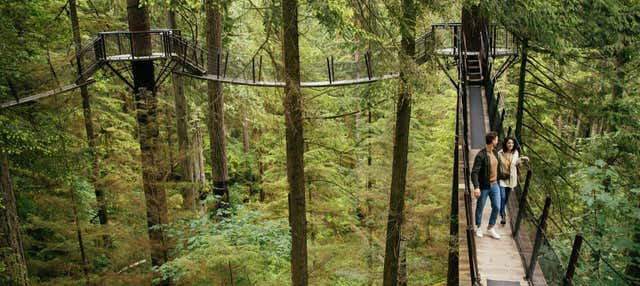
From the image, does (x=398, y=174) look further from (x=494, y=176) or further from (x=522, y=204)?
(x=522, y=204)

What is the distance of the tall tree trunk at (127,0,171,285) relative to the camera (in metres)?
8.30

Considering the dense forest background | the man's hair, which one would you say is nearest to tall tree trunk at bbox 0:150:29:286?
the dense forest background

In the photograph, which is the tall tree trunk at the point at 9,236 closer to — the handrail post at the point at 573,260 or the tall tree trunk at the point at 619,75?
the handrail post at the point at 573,260

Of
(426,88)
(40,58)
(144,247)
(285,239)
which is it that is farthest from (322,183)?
(40,58)

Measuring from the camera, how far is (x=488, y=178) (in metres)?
6.30

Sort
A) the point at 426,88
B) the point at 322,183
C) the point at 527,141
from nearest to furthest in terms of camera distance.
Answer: the point at 426,88 → the point at 322,183 → the point at 527,141

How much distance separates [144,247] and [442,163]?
28.9 ft

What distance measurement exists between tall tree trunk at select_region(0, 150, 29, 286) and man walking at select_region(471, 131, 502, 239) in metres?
7.21

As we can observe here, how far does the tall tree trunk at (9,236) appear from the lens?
7070 mm

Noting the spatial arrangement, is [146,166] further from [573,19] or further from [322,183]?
[573,19]

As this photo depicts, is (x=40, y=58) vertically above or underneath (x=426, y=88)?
above

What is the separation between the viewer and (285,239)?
8.70 m

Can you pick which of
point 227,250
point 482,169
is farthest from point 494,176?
point 227,250

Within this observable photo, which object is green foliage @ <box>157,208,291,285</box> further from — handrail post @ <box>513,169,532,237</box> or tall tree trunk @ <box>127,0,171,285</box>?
handrail post @ <box>513,169,532,237</box>
